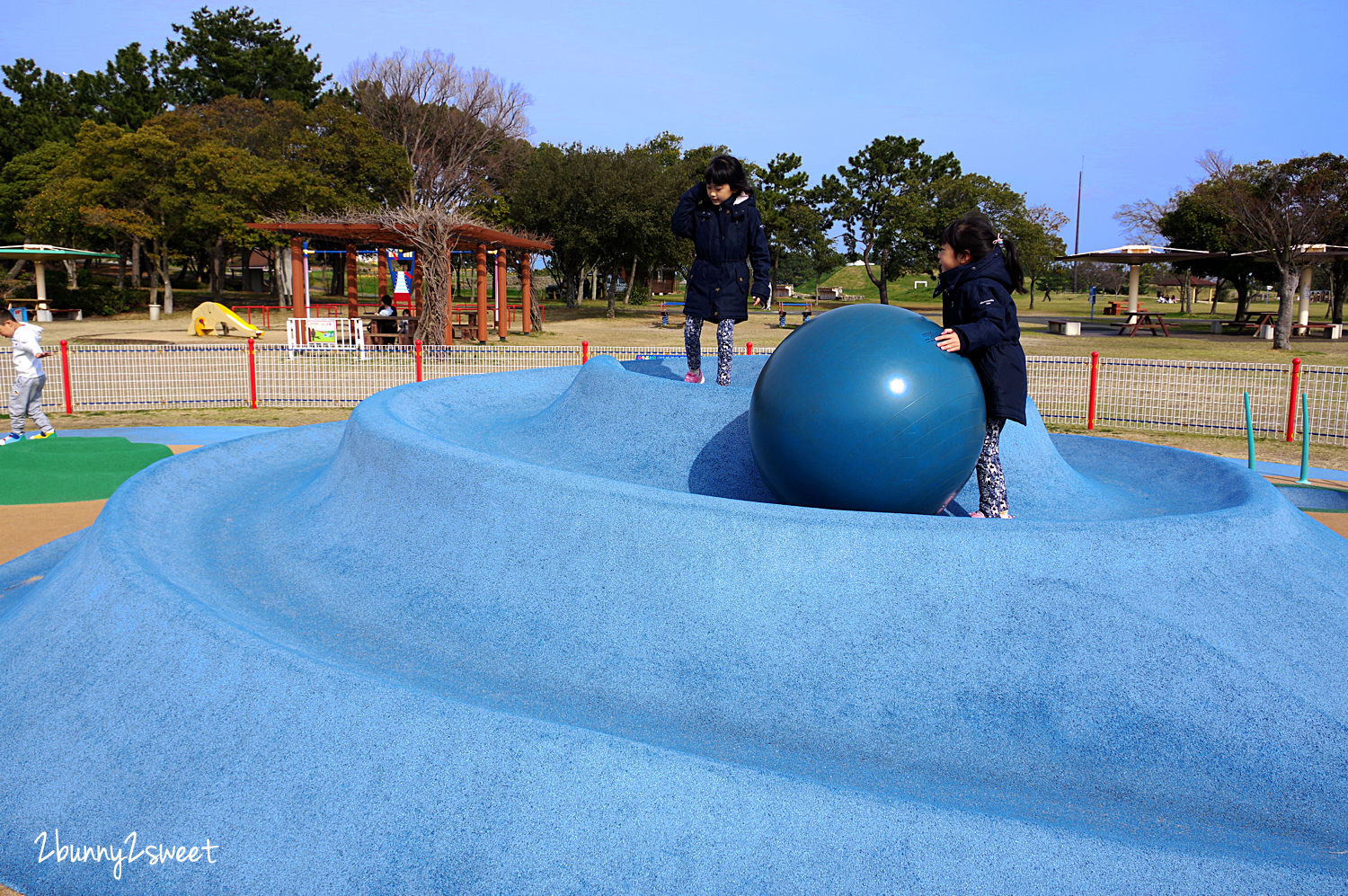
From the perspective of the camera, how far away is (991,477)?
5.18 meters

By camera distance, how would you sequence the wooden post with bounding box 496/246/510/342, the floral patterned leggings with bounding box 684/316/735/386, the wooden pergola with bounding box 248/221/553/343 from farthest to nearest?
1. the wooden post with bounding box 496/246/510/342
2. the wooden pergola with bounding box 248/221/553/343
3. the floral patterned leggings with bounding box 684/316/735/386

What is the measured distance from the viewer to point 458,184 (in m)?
52.7

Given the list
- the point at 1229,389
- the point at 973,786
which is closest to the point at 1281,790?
the point at 973,786

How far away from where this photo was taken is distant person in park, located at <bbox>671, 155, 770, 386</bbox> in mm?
6586

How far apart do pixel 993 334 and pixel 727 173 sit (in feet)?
8.24

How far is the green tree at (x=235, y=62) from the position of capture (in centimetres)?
6125

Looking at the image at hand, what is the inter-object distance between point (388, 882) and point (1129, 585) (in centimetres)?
333

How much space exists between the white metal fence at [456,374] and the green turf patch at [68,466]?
2324 mm

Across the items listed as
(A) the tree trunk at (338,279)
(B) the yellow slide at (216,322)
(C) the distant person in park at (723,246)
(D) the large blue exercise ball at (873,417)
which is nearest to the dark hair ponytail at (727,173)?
(C) the distant person in park at (723,246)

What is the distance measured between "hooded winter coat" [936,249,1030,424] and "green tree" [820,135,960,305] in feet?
170

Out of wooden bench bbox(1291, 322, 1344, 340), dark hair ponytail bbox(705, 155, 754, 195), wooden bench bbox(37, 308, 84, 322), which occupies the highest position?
dark hair ponytail bbox(705, 155, 754, 195)

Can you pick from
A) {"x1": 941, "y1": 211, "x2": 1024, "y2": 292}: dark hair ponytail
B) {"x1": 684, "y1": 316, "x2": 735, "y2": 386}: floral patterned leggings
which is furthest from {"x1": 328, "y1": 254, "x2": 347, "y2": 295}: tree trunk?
{"x1": 941, "y1": 211, "x2": 1024, "y2": 292}: dark hair ponytail

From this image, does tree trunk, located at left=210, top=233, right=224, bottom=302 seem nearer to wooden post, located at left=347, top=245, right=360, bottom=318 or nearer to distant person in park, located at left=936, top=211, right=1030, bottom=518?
wooden post, located at left=347, top=245, right=360, bottom=318

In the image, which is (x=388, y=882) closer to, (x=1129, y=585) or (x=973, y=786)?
(x=973, y=786)
